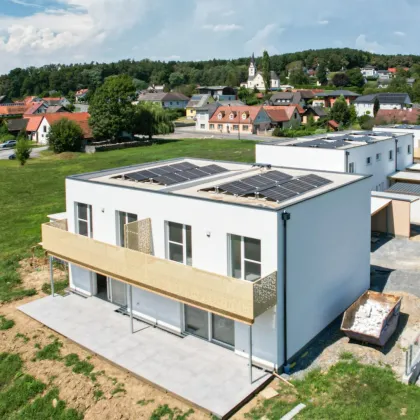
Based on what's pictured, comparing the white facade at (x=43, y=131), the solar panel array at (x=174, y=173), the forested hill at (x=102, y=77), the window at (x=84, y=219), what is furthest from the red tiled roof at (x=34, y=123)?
the forested hill at (x=102, y=77)

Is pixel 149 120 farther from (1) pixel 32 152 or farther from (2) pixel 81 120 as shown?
(1) pixel 32 152

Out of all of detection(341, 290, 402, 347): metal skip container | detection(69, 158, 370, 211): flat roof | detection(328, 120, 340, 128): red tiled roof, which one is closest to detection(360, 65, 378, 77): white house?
detection(328, 120, 340, 128): red tiled roof

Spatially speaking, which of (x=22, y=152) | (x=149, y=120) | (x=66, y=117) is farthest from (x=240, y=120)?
(x=22, y=152)

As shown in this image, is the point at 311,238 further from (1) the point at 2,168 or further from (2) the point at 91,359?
(1) the point at 2,168

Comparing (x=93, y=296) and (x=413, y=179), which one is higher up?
(x=413, y=179)

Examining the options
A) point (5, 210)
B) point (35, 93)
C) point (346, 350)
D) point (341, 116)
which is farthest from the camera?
point (35, 93)

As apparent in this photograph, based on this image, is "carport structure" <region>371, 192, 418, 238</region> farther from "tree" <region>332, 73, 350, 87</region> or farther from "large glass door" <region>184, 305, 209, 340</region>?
"tree" <region>332, 73, 350, 87</region>

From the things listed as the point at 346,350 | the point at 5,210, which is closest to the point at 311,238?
the point at 346,350
